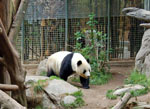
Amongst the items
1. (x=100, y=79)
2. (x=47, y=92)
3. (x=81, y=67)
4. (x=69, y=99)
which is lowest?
(x=100, y=79)

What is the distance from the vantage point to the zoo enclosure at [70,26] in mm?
10727

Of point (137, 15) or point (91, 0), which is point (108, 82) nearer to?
point (137, 15)

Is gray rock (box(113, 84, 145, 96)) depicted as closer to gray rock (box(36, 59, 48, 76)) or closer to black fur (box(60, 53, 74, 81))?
black fur (box(60, 53, 74, 81))

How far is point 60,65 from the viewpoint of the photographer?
8242 mm

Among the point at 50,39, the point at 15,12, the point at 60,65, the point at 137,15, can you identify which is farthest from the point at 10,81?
the point at 50,39

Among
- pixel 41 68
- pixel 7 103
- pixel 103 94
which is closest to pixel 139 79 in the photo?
pixel 103 94

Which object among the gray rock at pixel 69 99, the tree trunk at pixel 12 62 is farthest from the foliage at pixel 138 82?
the tree trunk at pixel 12 62

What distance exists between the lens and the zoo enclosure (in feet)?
35.2

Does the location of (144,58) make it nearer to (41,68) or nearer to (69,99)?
(69,99)

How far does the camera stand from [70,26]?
35.7ft

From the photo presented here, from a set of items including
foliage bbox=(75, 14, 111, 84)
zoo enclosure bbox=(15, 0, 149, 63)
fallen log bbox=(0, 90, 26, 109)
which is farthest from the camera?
zoo enclosure bbox=(15, 0, 149, 63)

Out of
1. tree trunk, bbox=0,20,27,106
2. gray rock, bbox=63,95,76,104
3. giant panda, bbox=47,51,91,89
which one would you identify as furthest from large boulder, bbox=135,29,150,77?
tree trunk, bbox=0,20,27,106

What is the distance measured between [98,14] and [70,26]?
3.79 feet

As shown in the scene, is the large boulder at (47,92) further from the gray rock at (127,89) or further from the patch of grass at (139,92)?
the patch of grass at (139,92)
